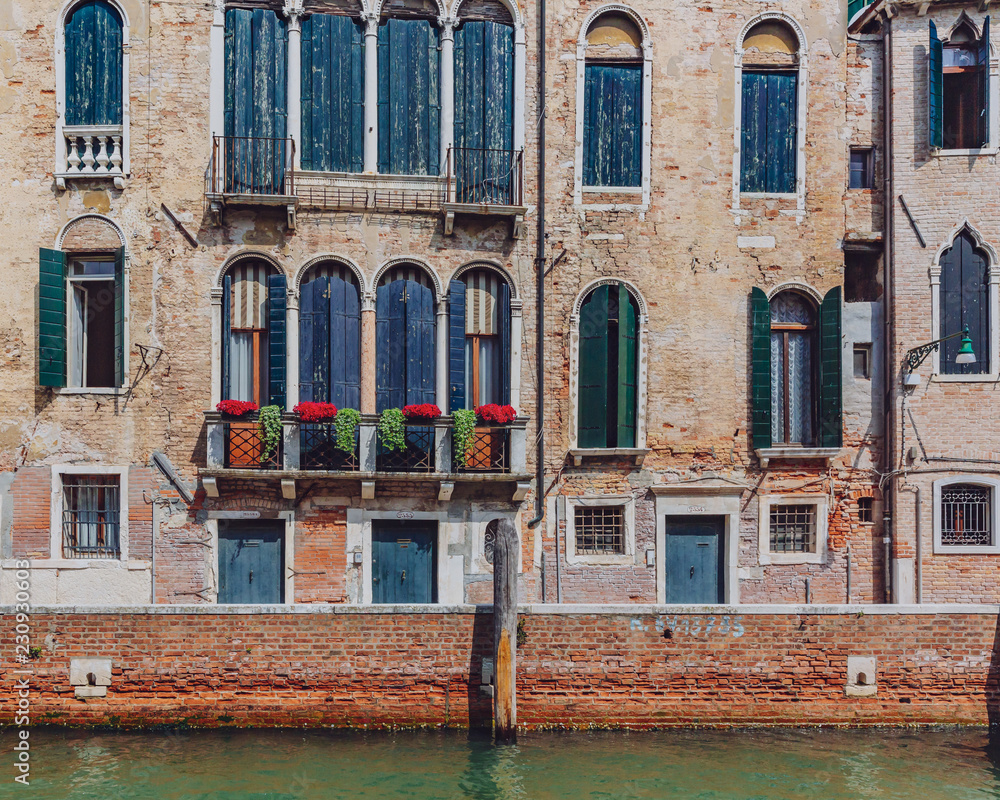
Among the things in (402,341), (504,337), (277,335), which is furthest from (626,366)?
Answer: (277,335)

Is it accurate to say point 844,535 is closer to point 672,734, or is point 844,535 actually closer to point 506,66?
point 672,734

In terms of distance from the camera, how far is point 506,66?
1420 centimetres

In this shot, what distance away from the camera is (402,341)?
14094 millimetres

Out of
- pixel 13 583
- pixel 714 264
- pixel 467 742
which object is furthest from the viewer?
pixel 714 264

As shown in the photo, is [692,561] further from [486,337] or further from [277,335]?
[277,335]

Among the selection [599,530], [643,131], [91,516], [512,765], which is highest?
[643,131]

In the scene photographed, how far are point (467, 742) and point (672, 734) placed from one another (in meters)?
2.38

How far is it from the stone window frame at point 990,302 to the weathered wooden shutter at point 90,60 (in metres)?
11.8

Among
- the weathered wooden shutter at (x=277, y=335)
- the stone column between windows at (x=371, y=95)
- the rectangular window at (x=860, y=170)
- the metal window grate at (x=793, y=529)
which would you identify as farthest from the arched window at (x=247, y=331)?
the rectangular window at (x=860, y=170)

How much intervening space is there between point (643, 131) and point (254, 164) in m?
5.57

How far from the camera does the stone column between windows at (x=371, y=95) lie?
13.9 metres

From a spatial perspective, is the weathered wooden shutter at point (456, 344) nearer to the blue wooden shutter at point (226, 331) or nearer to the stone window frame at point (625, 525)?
the stone window frame at point (625, 525)

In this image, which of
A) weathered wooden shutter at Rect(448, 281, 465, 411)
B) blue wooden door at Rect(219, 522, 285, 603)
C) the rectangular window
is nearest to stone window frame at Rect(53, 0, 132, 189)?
weathered wooden shutter at Rect(448, 281, 465, 411)

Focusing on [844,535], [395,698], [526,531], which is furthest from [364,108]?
[844,535]
